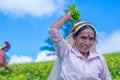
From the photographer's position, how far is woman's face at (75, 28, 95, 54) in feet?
20.5

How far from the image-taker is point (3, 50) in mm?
14219

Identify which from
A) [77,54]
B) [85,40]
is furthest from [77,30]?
[77,54]

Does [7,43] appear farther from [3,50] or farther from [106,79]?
[106,79]

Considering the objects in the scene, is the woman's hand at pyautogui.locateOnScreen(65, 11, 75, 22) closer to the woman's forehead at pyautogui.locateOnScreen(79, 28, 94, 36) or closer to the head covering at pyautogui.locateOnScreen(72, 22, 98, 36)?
the head covering at pyautogui.locateOnScreen(72, 22, 98, 36)

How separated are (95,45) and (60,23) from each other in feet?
1.83

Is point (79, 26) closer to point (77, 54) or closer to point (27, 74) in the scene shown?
point (77, 54)

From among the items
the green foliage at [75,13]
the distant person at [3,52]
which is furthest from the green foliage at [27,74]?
the green foliage at [75,13]

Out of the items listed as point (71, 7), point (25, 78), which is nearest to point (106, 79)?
point (71, 7)

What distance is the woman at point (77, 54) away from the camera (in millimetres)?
6215

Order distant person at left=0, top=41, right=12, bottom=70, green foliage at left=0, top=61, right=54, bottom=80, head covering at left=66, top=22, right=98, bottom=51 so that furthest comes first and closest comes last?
distant person at left=0, top=41, right=12, bottom=70 < green foliage at left=0, top=61, right=54, bottom=80 < head covering at left=66, top=22, right=98, bottom=51

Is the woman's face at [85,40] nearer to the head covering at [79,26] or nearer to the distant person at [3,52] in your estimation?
the head covering at [79,26]

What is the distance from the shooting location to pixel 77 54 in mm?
6309

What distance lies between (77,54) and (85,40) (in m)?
0.21

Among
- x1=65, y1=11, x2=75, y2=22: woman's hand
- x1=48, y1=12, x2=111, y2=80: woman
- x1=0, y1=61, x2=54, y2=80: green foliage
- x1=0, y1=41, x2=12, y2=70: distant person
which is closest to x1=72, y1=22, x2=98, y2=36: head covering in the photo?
x1=48, y1=12, x2=111, y2=80: woman
